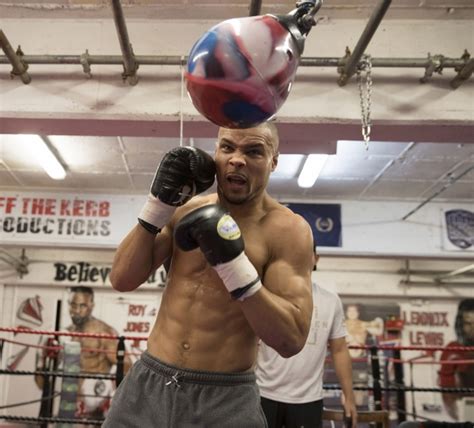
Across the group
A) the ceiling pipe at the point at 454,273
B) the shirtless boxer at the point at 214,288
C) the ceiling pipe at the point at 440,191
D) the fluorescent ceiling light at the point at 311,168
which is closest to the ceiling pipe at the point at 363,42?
the shirtless boxer at the point at 214,288

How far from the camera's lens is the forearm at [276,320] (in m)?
1.21

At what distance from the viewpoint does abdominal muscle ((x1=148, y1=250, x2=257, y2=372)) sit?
53.6 inches

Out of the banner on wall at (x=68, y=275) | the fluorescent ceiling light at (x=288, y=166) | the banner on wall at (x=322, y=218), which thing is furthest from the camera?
the banner on wall at (x=68, y=275)

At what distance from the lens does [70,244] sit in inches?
235

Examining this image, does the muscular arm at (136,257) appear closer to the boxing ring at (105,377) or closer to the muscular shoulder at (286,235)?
the muscular shoulder at (286,235)

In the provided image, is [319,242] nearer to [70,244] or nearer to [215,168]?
[70,244]

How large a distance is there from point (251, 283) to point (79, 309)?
8305 millimetres

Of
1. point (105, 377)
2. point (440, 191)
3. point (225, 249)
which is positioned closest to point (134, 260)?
point (225, 249)

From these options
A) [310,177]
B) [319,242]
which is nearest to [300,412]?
[310,177]

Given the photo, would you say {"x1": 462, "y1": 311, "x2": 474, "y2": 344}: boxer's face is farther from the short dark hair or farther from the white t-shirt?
the white t-shirt

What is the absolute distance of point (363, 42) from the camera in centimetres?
260

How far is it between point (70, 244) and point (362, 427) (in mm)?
5210

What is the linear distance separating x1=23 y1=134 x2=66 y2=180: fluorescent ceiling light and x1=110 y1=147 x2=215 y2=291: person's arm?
367cm

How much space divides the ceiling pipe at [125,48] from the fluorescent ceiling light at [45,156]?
6.51ft
